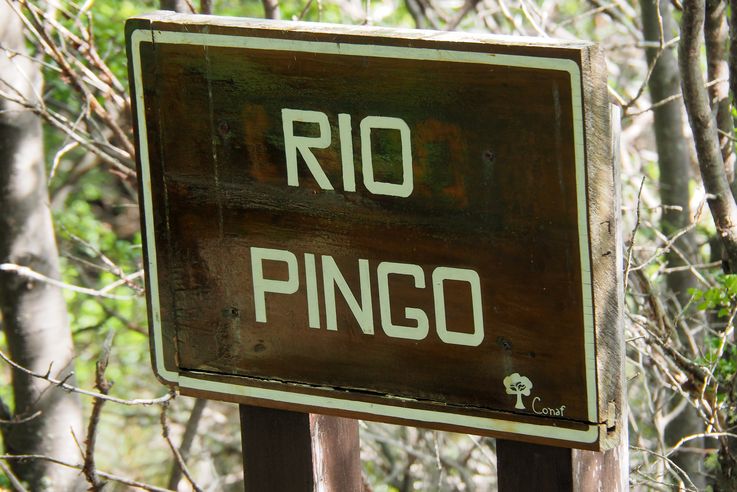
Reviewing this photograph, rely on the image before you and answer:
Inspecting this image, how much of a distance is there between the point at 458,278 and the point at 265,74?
17.9 inches

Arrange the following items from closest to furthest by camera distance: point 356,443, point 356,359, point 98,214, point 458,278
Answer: point 458,278 → point 356,359 → point 356,443 → point 98,214

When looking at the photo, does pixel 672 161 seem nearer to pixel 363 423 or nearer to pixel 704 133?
pixel 704 133

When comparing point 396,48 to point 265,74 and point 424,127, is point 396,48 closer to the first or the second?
point 424,127

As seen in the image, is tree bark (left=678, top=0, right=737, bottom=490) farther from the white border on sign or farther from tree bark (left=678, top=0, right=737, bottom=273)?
the white border on sign

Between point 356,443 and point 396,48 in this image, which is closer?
point 396,48

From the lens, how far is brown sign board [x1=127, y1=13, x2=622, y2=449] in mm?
1354

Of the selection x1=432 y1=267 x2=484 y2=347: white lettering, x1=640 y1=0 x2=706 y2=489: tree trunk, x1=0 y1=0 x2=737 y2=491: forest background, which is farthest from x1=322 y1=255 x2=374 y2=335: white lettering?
x1=640 y1=0 x2=706 y2=489: tree trunk

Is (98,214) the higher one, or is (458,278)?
(458,278)

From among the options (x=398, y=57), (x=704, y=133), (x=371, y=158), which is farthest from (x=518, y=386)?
(x=704, y=133)

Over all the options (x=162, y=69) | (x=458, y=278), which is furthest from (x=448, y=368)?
(x=162, y=69)

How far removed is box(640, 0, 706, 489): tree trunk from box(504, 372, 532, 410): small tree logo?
2365 millimetres

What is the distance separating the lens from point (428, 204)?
1.45m

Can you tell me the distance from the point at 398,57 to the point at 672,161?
2.73 m

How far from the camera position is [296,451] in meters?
1.72
